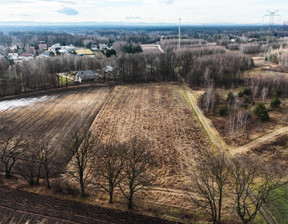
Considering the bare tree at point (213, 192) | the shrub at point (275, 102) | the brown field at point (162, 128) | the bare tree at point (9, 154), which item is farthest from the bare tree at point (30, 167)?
the shrub at point (275, 102)

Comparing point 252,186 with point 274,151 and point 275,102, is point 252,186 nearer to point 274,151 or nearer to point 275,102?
point 274,151

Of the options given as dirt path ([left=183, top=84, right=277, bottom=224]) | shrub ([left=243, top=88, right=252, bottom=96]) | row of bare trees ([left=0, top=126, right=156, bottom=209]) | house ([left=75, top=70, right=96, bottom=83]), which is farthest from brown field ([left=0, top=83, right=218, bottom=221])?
shrub ([left=243, top=88, right=252, bottom=96])

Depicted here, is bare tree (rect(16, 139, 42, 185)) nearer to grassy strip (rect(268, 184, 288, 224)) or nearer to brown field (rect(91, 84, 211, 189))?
brown field (rect(91, 84, 211, 189))

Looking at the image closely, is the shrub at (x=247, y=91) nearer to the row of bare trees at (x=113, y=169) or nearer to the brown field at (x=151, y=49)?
the row of bare trees at (x=113, y=169)

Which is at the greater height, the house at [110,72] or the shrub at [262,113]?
the house at [110,72]

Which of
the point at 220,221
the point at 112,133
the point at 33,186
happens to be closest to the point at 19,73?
the point at 112,133

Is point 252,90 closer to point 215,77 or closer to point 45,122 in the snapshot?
point 215,77
